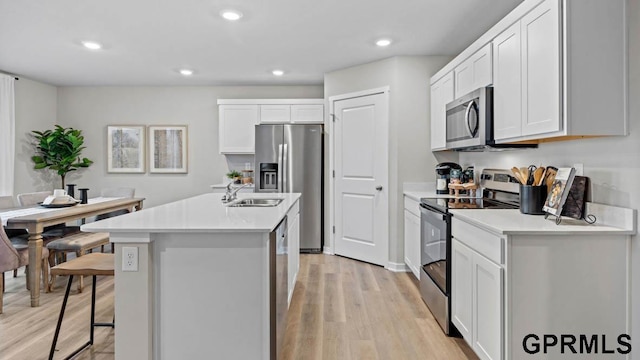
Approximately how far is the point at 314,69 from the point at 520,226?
3652mm

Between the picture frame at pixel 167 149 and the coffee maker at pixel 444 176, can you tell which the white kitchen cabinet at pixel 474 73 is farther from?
the picture frame at pixel 167 149

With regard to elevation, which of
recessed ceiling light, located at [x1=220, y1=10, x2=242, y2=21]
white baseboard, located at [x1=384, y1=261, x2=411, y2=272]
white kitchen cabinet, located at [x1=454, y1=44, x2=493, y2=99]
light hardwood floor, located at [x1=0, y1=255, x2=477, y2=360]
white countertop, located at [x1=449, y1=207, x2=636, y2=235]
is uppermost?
recessed ceiling light, located at [x1=220, y1=10, x2=242, y2=21]

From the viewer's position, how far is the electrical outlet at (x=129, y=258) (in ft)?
6.06

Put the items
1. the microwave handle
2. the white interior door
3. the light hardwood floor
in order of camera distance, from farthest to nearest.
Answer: the white interior door, the microwave handle, the light hardwood floor

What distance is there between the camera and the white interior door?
433 centimetres

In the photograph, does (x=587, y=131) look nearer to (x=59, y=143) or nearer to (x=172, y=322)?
(x=172, y=322)

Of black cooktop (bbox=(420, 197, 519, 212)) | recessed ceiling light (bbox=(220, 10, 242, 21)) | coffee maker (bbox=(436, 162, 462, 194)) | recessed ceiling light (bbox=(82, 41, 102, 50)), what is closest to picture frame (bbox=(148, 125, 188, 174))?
recessed ceiling light (bbox=(82, 41, 102, 50))

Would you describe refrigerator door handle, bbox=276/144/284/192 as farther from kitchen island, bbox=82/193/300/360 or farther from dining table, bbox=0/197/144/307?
kitchen island, bbox=82/193/300/360

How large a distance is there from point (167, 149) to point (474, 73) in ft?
15.7

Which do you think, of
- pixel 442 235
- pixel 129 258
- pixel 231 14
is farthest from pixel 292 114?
pixel 129 258

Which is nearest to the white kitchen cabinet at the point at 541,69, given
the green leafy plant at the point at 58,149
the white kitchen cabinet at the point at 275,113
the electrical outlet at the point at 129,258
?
the electrical outlet at the point at 129,258

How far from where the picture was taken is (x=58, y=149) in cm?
549

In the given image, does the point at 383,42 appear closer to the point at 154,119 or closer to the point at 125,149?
the point at 154,119

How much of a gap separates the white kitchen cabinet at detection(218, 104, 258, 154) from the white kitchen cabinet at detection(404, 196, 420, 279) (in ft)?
8.62
